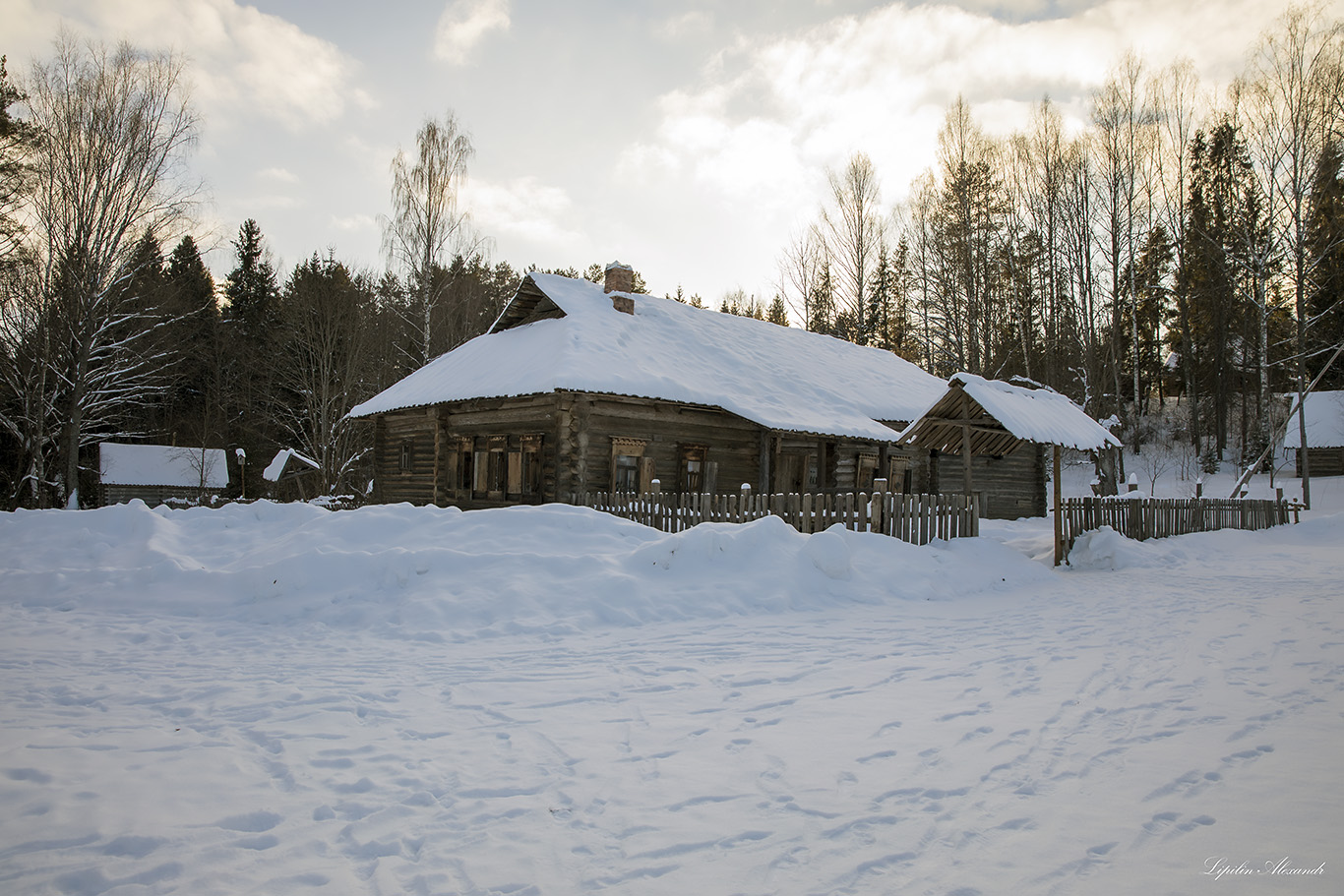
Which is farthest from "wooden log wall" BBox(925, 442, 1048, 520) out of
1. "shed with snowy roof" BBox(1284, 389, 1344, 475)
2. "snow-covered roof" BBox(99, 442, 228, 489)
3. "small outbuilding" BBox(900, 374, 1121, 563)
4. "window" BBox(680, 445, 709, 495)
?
"snow-covered roof" BBox(99, 442, 228, 489)

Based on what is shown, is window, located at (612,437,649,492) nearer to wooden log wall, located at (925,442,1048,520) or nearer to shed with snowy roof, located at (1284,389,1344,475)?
wooden log wall, located at (925,442,1048,520)

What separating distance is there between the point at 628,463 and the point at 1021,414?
8812 millimetres

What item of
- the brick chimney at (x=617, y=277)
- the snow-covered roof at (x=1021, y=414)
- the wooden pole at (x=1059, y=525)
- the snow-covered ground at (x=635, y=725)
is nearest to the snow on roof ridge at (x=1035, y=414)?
the snow-covered roof at (x=1021, y=414)

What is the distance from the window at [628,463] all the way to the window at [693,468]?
53.3 inches

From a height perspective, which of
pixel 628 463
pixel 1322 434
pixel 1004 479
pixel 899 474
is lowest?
pixel 1004 479

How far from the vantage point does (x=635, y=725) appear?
4277 millimetres

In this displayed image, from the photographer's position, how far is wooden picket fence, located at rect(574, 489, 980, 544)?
36.6 ft

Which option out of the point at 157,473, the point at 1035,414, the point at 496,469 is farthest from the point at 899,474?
the point at 157,473

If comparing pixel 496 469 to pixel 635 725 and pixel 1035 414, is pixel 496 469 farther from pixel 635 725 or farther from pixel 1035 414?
pixel 635 725

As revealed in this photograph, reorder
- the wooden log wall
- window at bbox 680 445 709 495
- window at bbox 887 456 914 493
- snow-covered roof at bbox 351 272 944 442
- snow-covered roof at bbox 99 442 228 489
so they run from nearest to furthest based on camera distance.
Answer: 1. snow-covered roof at bbox 351 272 944 442
2. window at bbox 680 445 709 495
3. window at bbox 887 456 914 493
4. the wooden log wall
5. snow-covered roof at bbox 99 442 228 489

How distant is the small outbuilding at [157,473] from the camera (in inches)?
1307

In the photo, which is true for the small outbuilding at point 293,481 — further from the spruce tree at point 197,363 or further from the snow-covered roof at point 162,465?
the spruce tree at point 197,363

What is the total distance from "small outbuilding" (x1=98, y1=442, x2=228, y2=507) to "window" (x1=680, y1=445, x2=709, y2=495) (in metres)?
24.8

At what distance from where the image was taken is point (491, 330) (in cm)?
2269
